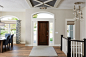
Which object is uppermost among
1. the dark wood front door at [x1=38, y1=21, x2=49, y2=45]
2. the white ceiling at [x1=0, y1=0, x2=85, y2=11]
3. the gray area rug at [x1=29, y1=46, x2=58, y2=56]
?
the white ceiling at [x1=0, y1=0, x2=85, y2=11]

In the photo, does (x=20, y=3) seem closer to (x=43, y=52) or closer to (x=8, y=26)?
(x=43, y=52)

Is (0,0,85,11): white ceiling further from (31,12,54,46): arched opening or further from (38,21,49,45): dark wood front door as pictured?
(38,21,49,45): dark wood front door

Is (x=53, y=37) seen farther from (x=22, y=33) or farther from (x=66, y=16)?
(x=22, y=33)

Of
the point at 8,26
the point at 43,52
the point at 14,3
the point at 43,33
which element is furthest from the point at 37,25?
the point at 8,26

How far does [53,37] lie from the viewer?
7.78 meters

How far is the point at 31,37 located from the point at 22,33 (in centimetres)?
157

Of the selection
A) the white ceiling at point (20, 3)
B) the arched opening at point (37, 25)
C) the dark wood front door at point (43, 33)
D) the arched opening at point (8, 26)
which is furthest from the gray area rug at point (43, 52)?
the arched opening at point (8, 26)

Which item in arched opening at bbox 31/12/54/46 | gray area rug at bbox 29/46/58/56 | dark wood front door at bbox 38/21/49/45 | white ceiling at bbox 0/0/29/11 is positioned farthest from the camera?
dark wood front door at bbox 38/21/49/45

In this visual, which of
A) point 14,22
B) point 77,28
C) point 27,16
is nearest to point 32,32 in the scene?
point 27,16

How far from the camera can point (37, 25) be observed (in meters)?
7.81

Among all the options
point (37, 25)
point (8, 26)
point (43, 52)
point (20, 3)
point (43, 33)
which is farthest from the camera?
point (8, 26)

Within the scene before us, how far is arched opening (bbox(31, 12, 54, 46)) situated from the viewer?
25.4 ft

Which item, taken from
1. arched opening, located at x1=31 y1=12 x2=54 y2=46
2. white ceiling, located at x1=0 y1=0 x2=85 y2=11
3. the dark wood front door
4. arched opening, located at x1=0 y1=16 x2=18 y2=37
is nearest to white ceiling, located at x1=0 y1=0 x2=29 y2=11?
white ceiling, located at x1=0 y1=0 x2=85 y2=11

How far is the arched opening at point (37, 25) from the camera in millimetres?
7734
